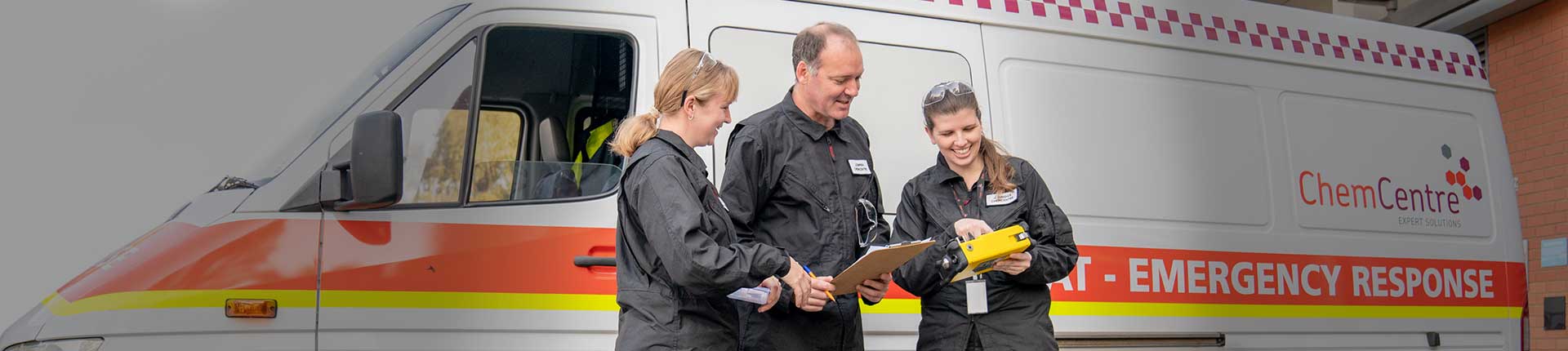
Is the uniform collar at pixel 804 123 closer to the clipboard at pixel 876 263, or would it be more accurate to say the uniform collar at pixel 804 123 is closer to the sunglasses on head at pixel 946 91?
the sunglasses on head at pixel 946 91

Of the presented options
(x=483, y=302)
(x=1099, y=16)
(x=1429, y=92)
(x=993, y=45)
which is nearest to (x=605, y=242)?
(x=483, y=302)

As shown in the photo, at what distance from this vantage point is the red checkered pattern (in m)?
4.93

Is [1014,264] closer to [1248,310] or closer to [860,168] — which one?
[860,168]

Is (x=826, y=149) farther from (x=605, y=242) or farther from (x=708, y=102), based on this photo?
(x=605, y=242)

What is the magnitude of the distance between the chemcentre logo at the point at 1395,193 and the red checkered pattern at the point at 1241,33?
447mm

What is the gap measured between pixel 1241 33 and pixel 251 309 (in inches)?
155

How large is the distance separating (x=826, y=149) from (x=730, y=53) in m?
0.99

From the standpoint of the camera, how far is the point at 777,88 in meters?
4.26

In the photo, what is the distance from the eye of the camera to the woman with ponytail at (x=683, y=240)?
8.71 ft

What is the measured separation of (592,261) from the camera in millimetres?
3844

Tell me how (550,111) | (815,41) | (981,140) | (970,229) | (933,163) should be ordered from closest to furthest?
(970,229), (815,41), (981,140), (550,111), (933,163)

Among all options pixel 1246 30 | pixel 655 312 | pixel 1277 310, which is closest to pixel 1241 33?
pixel 1246 30

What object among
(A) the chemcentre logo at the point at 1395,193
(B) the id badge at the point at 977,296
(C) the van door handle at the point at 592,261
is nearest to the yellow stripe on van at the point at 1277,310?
(A) the chemcentre logo at the point at 1395,193

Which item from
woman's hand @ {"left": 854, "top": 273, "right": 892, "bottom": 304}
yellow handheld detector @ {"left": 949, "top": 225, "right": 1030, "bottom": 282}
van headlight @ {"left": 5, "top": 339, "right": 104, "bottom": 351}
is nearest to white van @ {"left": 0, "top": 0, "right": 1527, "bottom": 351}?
van headlight @ {"left": 5, "top": 339, "right": 104, "bottom": 351}
